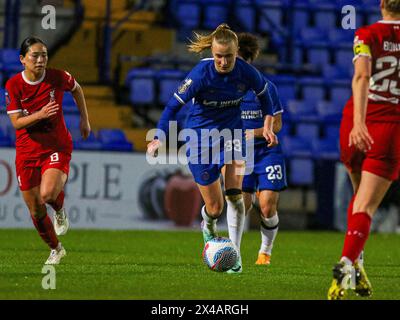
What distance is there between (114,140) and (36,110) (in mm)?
6933

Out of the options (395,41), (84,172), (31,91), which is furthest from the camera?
(84,172)

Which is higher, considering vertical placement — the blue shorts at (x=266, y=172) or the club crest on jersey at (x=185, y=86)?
the club crest on jersey at (x=185, y=86)

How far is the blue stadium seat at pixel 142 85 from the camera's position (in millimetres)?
18703

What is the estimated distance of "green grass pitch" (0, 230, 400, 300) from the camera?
24.7 feet

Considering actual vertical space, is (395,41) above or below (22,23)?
below

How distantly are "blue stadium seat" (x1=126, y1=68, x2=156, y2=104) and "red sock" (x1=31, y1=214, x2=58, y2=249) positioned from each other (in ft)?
29.3

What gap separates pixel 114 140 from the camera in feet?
55.5

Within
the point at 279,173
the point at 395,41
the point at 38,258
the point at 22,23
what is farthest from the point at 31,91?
the point at 22,23

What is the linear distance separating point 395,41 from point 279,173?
3.86 meters

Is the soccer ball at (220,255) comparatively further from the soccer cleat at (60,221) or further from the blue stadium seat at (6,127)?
the blue stadium seat at (6,127)

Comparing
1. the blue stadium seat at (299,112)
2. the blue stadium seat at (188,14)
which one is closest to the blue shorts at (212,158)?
the blue stadium seat at (299,112)
